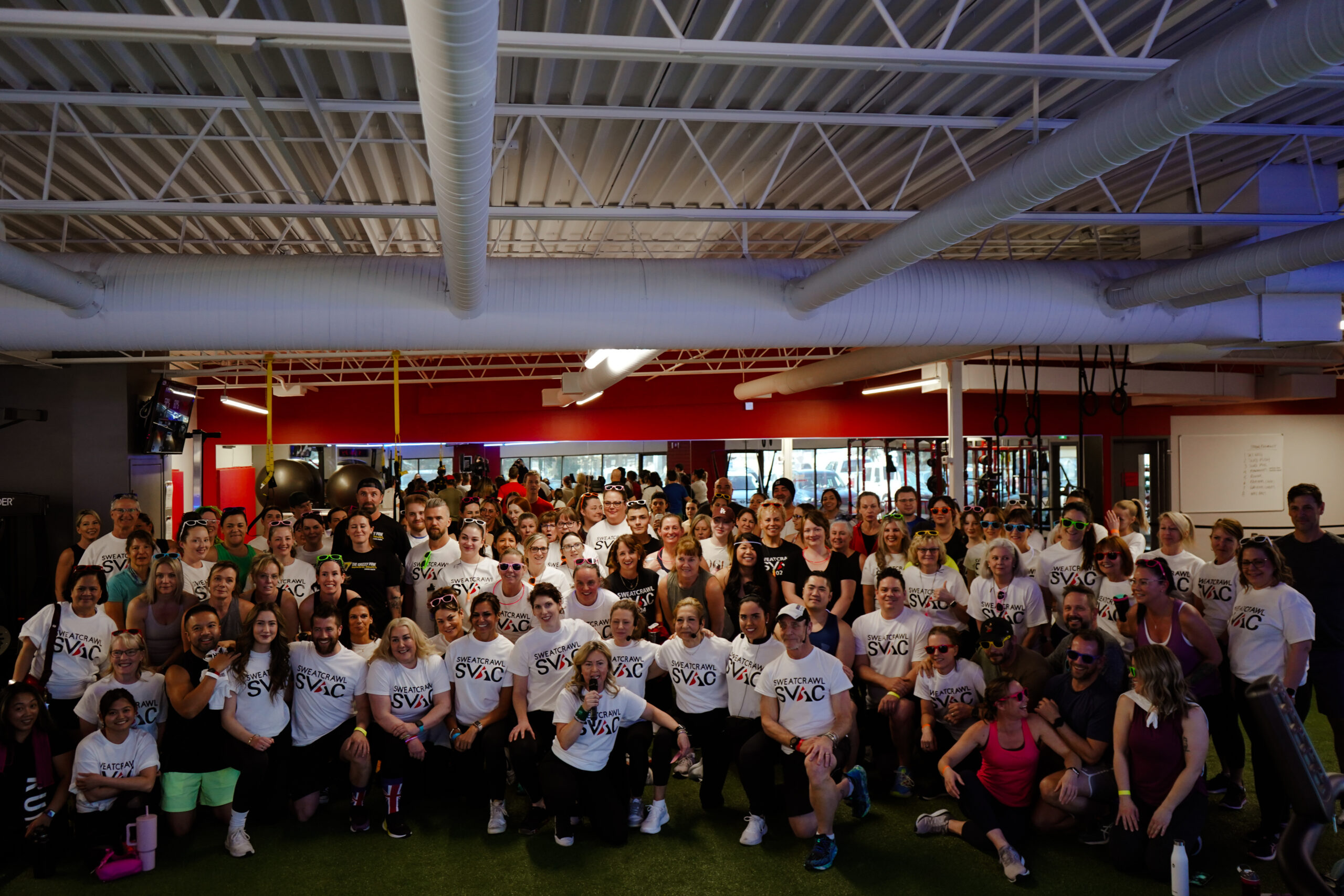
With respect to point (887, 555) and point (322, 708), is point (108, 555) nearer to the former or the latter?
point (322, 708)

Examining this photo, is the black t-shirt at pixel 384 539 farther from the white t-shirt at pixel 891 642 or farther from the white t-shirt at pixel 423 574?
the white t-shirt at pixel 891 642

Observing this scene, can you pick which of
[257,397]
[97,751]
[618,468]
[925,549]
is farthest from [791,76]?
[257,397]

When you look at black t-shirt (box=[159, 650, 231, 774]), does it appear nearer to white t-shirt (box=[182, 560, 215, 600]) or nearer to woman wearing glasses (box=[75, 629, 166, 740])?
woman wearing glasses (box=[75, 629, 166, 740])

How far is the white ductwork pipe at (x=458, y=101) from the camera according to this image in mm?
1930

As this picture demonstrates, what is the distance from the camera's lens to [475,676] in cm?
Result: 481

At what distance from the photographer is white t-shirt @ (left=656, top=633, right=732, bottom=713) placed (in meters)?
4.79

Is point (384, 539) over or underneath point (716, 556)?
over

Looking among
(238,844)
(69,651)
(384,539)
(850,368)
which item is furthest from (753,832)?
(850,368)

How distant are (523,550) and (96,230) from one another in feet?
17.0

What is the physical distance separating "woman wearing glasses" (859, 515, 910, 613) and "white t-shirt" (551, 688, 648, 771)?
6.44 ft

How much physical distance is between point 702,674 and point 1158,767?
2.21m

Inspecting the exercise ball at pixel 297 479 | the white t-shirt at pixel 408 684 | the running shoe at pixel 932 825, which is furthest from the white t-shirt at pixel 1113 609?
the exercise ball at pixel 297 479

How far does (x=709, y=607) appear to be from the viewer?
213 inches

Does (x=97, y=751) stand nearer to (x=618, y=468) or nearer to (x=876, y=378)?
(x=618, y=468)
